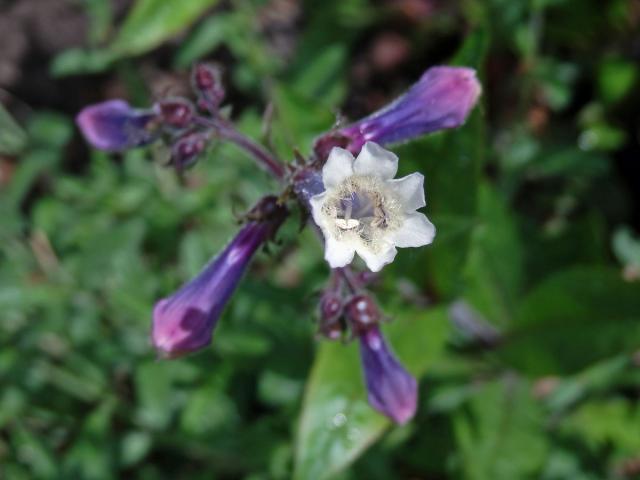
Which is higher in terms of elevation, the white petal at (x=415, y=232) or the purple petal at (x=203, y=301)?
the purple petal at (x=203, y=301)

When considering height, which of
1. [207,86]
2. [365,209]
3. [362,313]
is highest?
[207,86]


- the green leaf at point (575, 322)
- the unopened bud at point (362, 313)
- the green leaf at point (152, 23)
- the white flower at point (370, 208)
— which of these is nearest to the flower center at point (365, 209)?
the white flower at point (370, 208)

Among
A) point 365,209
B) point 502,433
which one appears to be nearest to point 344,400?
point 502,433

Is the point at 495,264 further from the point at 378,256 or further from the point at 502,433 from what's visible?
the point at 378,256

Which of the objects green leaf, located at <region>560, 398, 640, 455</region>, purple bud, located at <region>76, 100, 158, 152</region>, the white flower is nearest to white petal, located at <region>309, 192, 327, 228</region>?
the white flower

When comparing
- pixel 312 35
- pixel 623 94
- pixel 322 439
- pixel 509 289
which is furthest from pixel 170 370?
pixel 623 94

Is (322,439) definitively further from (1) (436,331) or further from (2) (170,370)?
(2) (170,370)

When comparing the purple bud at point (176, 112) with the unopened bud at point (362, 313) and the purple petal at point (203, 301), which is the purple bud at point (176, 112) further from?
the unopened bud at point (362, 313)
